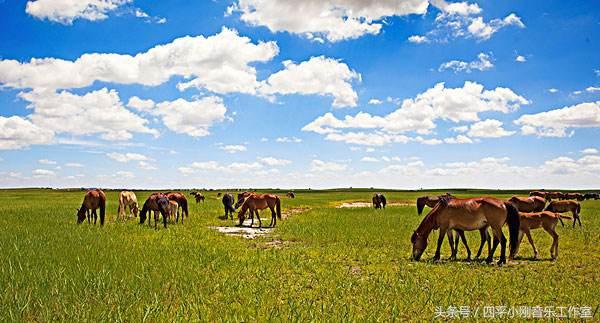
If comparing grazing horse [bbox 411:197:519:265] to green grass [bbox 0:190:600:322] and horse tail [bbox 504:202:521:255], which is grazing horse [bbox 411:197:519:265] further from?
green grass [bbox 0:190:600:322]

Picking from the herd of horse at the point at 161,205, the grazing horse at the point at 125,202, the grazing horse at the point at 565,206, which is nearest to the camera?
the herd of horse at the point at 161,205

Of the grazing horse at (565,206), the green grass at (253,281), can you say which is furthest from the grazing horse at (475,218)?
the grazing horse at (565,206)

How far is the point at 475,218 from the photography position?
44.5 feet

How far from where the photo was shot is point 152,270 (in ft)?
33.1

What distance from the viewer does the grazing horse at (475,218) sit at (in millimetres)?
13414

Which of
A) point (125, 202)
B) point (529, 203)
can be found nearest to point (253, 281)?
point (529, 203)

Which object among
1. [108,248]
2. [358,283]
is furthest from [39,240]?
[358,283]

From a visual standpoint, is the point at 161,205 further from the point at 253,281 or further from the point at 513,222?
the point at 513,222

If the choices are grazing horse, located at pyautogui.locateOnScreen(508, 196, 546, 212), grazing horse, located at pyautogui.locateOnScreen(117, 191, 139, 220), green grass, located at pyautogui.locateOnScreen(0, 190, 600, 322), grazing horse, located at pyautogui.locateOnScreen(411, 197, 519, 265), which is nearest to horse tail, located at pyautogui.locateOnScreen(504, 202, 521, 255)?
grazing horse, located at pyautogui.locateOnScreen(411, 197, 519, 265)

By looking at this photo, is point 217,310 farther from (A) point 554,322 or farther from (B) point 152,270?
(A) point 554,322

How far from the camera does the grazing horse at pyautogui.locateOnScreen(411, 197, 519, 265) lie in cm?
1341

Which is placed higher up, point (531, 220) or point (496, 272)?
point (531, 220)

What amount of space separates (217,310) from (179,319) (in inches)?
36.6

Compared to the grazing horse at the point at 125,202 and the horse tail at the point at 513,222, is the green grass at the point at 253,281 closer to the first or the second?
the horse tail at the point at 513,222
